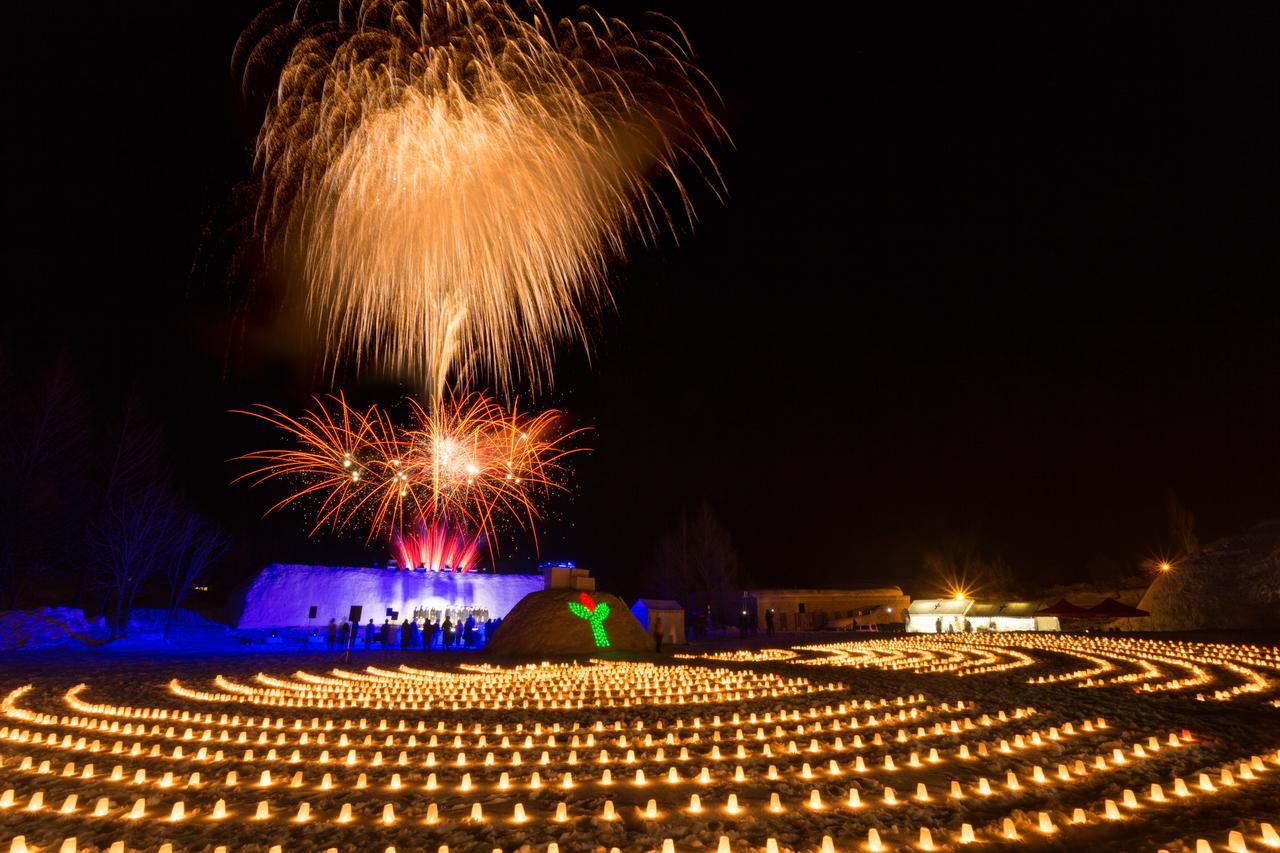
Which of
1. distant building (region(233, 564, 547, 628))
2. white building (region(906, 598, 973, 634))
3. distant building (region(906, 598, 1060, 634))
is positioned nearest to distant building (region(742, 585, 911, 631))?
white building (region(906, 598, 973, 634))

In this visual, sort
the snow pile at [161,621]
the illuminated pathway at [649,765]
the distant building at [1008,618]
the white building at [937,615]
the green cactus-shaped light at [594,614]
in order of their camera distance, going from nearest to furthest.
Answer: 1. the illuminated pathway at [649,765]
2. the green cactus-shaped light at [594,614]
3. the snow pile at [161,621]
4. the distant building at [1008,618]
5. the white building at [937,615]

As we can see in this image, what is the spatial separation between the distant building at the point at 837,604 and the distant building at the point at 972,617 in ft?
17.2

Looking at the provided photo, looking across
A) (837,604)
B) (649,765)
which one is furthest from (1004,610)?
(649,765)

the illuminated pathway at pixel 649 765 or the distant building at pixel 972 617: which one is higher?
the distant building at pixel 972 617

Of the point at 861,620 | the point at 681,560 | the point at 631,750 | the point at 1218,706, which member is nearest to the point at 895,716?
Answer: the point at 631,750

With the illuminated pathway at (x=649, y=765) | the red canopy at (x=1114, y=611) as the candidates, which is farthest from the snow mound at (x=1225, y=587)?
the illuminated pathway at (x=649, y=765)

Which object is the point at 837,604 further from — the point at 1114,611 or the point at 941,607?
the point at 1114,611

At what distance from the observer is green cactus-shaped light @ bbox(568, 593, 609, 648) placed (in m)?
27.0

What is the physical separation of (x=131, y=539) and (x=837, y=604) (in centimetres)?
5192

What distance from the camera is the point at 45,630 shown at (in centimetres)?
2845

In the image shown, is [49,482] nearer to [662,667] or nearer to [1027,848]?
[662,667]

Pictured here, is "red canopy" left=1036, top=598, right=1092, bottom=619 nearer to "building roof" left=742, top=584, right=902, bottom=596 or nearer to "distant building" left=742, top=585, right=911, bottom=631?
"distant building" left=742, top=585, right=911, bottom=631

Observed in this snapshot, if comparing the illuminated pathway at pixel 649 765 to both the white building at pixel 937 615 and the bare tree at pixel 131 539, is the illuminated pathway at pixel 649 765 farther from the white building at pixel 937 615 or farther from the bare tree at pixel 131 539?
the white building at pixel 937 615

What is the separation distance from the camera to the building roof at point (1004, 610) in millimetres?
44812
